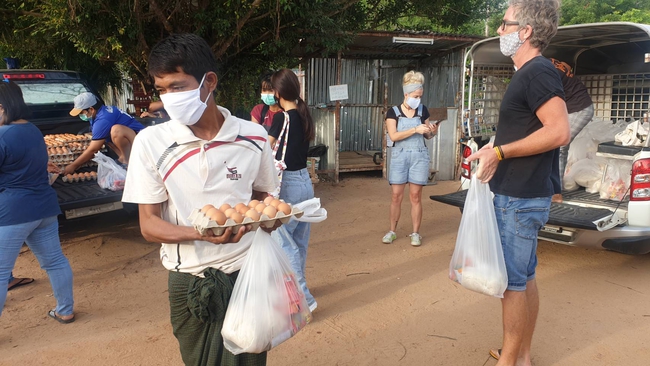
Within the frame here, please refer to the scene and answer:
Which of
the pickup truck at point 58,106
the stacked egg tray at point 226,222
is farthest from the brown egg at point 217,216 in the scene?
the pickup truck at point 58,106

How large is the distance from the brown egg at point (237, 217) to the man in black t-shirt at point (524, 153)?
1.37 m

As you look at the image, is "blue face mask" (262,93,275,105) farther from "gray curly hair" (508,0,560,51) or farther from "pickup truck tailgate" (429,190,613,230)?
"gray curly hair" (508,0,560,51)

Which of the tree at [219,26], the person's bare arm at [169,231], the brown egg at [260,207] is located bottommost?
the person's bare arm at [169,231]

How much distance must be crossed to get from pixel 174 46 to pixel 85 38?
5.63 m

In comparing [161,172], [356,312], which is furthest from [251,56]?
[161,172]

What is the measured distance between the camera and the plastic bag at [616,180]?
448 cm

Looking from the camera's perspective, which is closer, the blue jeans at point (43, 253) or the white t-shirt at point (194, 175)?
the white t-shirt at point (194, 175)

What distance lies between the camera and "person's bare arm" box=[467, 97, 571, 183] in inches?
93.0

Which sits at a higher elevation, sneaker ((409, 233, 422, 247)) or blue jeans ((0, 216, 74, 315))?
blue jeans ((0, 216, 74, 315))

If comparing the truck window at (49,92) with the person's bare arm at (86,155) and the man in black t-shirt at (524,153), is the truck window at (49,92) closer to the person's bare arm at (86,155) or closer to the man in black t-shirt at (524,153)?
the person's bare arm at (86,155)

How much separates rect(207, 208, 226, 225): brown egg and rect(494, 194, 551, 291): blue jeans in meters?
1.70

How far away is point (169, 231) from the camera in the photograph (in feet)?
5.69

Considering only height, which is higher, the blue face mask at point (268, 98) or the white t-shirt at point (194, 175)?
the blue face mask at point (268, 98)

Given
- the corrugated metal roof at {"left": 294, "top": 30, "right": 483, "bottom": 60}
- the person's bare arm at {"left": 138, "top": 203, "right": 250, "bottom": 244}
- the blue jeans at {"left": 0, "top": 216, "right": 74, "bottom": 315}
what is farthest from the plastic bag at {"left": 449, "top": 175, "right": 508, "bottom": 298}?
the corrugated metal roof at {"left": 294, "top": 30, "right": 483, "bottom": 60}
